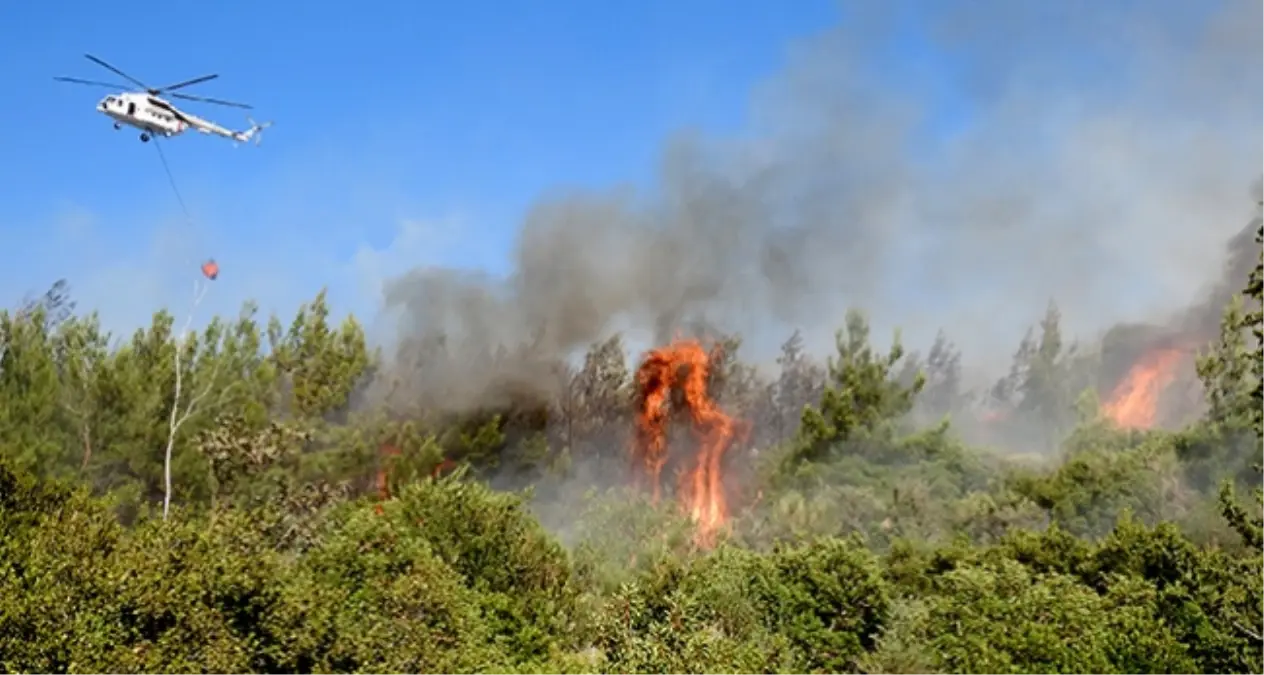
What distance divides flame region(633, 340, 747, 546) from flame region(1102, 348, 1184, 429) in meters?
42.1

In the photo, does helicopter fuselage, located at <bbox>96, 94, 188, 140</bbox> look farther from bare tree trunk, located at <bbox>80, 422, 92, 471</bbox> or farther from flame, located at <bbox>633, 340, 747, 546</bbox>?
flame, located at <bbox>633, 340, 747, 546</bbox>

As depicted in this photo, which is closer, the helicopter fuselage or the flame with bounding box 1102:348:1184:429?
the helicopter fuselage

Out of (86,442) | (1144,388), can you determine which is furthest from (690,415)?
(1144,388)

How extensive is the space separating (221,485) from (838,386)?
4287 cm

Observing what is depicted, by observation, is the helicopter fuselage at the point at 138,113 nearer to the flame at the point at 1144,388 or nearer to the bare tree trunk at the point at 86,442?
the bare tree trunk at the point at 86,442

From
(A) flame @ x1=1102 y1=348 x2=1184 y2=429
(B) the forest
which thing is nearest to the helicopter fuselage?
(B) the forest

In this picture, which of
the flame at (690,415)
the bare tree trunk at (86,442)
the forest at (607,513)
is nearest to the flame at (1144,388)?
the forest at (607,513)

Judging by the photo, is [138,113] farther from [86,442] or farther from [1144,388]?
[1144,388]

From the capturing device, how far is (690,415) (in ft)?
262

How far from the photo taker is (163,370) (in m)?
59.9

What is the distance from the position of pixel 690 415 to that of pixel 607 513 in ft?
62.0

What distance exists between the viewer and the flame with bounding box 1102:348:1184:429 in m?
102

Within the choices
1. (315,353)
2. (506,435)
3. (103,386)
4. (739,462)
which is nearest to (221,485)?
(103,386)

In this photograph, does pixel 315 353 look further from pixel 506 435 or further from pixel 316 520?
pixel 316 520
